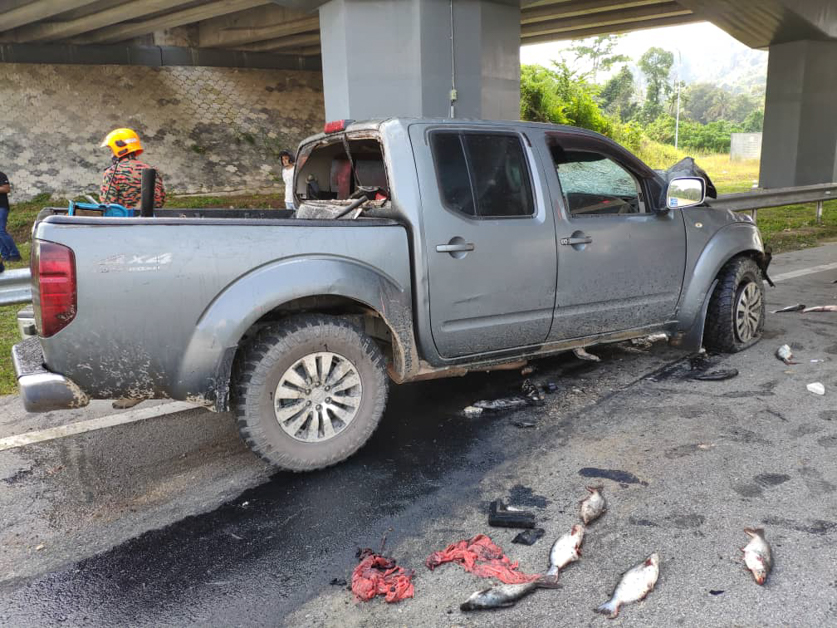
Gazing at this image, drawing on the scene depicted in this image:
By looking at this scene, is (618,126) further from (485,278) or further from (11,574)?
(11,574)

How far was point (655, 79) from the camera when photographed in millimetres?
90062

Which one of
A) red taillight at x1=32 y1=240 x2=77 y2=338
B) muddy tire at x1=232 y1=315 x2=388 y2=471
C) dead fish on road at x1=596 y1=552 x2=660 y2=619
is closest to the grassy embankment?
red taillight at x1=32 y1=240 x2=77 y2=338

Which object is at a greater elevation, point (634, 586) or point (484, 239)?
point (484, 239)

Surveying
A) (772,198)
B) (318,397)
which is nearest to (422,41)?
(772,198)

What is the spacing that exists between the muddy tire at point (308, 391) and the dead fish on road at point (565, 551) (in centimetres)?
134

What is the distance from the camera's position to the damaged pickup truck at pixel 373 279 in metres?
3.32

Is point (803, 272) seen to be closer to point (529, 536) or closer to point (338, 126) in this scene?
point (338, 126)

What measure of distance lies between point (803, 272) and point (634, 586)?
24.6 feet

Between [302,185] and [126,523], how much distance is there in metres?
2.78

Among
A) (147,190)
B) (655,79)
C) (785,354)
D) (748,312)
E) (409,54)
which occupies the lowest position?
(785,354)

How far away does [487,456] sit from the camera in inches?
157

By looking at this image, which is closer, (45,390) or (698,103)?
(45,390)

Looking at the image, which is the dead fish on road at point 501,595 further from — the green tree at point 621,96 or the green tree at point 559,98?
the green tree at point 621,96

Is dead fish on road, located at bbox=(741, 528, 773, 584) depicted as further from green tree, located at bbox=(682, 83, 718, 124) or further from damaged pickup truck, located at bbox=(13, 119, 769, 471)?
green tree, located at bbox=(682, 83, 718, 124)
